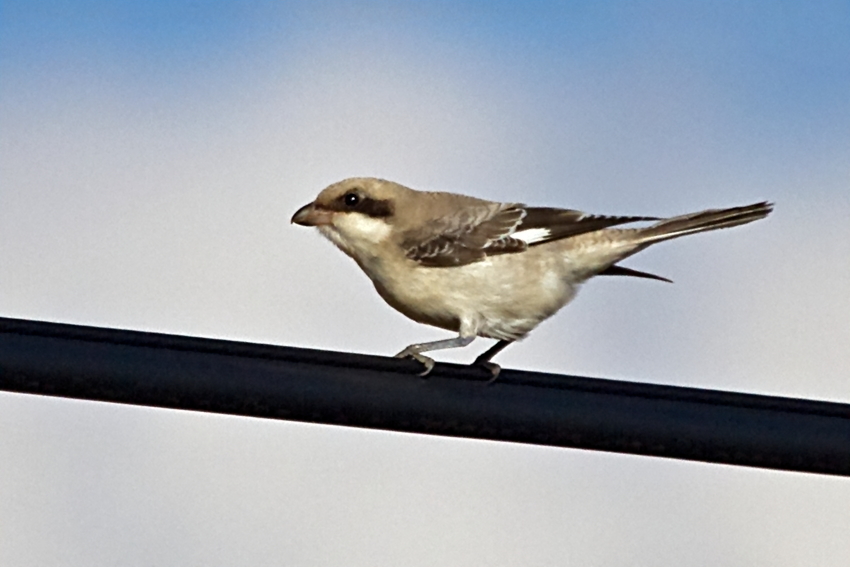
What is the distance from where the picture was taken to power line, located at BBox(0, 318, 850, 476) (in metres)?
4.80

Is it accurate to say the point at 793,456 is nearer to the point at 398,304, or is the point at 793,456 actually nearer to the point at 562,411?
the point at 562,411

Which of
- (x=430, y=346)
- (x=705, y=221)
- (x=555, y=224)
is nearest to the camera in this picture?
(x=430, y=346)

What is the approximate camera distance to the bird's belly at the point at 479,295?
26.8 ft

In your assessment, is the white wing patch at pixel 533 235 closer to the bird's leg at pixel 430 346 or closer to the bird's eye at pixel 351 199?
the bird's leg at pixel 430 346

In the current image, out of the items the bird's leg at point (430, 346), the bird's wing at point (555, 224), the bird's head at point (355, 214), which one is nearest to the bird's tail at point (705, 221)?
the bird's wing at point (555, 224)

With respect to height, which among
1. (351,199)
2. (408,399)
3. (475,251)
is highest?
(351,199)

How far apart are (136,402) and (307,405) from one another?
1.93 feet

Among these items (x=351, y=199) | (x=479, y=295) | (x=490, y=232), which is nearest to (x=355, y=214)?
(x=351, y=199)

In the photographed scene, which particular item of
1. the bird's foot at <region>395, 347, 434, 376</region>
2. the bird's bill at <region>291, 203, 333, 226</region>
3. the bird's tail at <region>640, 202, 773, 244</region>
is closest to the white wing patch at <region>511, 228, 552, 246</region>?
the bird's tail at <region>640, 202, 773, 244</region>

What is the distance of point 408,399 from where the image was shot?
505cm

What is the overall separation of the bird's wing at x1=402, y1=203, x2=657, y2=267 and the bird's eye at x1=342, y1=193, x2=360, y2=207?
402mm

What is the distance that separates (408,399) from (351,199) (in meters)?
3.68

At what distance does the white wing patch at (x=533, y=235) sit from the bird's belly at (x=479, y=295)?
0.15 m

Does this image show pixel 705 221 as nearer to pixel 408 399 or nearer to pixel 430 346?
pixel 430 346
